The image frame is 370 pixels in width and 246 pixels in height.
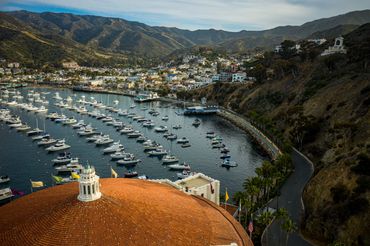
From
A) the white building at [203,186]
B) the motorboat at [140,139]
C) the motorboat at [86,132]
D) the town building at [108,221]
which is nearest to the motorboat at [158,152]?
the motorboat at [140,139]

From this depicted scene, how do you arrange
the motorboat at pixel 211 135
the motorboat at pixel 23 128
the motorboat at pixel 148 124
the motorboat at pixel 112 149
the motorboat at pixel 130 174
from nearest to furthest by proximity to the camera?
the motorboat at pixel 130 174
the motorboat at pixel 112 149
the motorboat at pixel 211 135
the motorboat at pixel 23 128
the motorboat at pixel 148 124

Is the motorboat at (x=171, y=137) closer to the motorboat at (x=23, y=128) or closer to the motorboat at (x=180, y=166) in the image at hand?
the motorboat at (x=180, y=166)

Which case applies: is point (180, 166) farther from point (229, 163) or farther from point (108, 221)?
point (108, 221)

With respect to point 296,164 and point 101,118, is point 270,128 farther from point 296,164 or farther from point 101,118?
point 101,118

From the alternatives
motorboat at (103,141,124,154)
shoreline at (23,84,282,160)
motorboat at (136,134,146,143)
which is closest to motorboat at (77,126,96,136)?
motorboat at (136,134,146,143)

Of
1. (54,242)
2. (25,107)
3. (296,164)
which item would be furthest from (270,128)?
(25,107)

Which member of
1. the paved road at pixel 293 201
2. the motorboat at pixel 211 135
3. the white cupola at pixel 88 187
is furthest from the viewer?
the motorboat at pixel 211 135

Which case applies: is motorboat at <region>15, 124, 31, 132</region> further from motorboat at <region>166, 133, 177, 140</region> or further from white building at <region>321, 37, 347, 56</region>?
white building at <region>321, 37, 347, 56</region>
